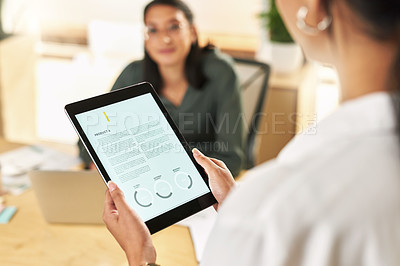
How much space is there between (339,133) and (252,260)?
16 cm

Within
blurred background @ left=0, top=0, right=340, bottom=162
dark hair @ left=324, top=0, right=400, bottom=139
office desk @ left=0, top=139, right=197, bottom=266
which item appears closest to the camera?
dark hair @ left=324, top=0, right=400, bottom=139

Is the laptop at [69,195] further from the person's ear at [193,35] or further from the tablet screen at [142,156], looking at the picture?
the person's ear at [193,35]

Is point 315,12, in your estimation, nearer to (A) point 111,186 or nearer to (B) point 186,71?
(A) point 111,186

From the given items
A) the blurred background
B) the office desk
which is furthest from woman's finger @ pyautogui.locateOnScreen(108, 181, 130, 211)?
the blurred background

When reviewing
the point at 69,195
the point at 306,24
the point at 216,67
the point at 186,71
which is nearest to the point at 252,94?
the point at 216,67

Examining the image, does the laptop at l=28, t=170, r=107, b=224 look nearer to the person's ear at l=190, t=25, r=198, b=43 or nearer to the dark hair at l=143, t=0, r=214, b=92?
the dark hair at l=143, t=0, r=214, b=92

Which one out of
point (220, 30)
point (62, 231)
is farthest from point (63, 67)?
point (62, 231)

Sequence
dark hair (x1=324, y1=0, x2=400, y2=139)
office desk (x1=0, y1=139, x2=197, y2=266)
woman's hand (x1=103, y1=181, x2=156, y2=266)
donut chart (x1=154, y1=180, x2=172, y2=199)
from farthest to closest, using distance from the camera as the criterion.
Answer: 1. office desk (x1=0, y1=139, x2=197, y2=266)
2. donut chart (x1=154, y1=180, x2=172, y2=199)
3. woman's hand (x1=103, y1=181, x2=156, y2=266)
4. dark hair (x1=324, y1=0, x2=400, y2=139)

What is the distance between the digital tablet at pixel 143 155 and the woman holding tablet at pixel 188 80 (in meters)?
0.87

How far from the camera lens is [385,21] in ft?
1.62

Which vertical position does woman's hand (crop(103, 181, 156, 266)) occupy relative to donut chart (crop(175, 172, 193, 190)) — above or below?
below

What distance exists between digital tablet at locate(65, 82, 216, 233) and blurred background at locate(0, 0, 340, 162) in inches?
49.0

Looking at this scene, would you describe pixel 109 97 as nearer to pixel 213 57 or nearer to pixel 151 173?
pixel 151 173

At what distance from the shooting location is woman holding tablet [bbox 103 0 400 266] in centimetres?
49
